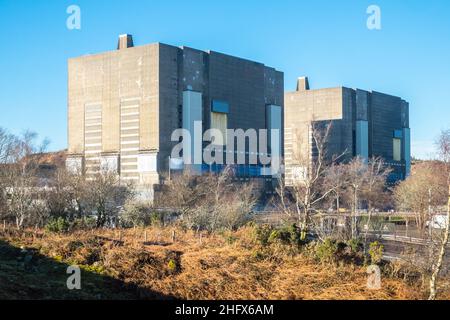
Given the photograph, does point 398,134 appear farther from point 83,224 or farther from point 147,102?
point 83,224

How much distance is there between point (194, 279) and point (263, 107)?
9527 cm

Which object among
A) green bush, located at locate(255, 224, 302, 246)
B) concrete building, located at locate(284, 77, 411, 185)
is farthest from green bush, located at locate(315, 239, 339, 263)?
concrete building, located at locate(284, 77, 411, 185)

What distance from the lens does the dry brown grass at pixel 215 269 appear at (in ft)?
53.3

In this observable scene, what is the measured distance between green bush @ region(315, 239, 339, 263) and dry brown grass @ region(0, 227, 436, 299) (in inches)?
11.8

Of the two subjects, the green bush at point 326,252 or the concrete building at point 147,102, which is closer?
the green bush at point 326,252

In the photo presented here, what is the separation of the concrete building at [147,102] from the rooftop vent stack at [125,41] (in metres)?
0.18

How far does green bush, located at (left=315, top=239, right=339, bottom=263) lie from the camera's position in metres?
19.0

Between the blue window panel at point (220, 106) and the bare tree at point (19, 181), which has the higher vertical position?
the blue window panel at point (220, 106)

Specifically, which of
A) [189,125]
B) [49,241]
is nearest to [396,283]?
[49,241]

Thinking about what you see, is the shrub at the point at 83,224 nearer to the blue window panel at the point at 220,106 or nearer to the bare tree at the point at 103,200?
the bare tree at the point at 103,200

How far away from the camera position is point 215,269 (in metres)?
17.6

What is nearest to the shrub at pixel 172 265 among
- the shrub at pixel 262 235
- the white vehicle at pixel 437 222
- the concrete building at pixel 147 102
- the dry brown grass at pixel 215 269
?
the dry brown grass at pixel 215 269

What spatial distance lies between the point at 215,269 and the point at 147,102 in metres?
77.1

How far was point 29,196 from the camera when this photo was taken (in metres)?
30.1
